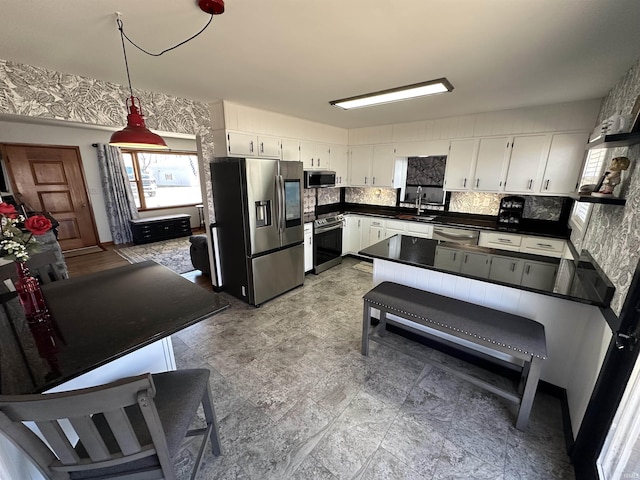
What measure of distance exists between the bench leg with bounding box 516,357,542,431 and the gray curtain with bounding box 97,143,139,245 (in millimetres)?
7484

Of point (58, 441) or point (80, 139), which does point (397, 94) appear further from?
point (80, 139)

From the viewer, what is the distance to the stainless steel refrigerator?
10.2 ft

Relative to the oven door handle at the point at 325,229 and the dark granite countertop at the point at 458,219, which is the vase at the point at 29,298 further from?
the dark granite countertop at the point at 458,219

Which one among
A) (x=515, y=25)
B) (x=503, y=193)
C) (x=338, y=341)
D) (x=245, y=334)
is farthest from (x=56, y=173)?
(x=503, y=193)

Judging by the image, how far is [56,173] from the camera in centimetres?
526

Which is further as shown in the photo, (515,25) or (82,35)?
(82,35)

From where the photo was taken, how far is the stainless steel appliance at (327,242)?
4301 millimetres

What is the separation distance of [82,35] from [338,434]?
3.07 metres

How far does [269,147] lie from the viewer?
149 inches

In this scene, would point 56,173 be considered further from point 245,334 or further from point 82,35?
point 245,334

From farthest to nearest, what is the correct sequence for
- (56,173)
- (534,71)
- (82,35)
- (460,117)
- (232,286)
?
(56,173)
(460,117)
(232,286)
(534,71)
(82,35)

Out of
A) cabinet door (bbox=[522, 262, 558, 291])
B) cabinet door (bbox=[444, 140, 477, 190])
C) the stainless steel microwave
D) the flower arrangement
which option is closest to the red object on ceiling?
the flower arrangement

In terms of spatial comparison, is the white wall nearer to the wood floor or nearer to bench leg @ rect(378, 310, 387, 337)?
the wood floor

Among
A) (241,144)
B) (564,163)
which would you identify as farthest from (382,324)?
(564,163)
